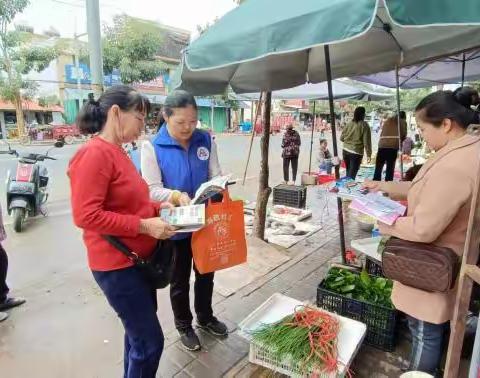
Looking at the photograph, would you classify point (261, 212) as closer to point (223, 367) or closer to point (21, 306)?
point (223, 367)

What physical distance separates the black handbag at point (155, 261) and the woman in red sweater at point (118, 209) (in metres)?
0.03

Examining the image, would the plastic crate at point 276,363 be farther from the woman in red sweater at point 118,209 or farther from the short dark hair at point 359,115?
the short dark hair at point 359,115

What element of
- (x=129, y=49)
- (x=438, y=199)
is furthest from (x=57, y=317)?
(x=129, y=49)

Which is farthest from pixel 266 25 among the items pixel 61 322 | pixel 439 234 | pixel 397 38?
pixel 61 322

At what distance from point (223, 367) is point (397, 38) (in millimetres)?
3204

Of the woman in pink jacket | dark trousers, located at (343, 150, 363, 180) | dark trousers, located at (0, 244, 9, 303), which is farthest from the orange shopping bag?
dark trousers, located at (343, 150, 363, 180)

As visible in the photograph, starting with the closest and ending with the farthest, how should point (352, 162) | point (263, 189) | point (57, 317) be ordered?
point (57, 317) < point (263, 189) < point (352, 162)

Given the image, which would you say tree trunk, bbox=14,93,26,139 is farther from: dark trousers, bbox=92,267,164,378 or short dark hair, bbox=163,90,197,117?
dark trousers, bbox=92,267,164,378

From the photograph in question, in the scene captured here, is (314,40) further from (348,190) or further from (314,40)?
(348,190)

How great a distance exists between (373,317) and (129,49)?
1858cm

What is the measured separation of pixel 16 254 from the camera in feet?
14.0

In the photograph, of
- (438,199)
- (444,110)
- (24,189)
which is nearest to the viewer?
(438,199)

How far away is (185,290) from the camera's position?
2.41 metres

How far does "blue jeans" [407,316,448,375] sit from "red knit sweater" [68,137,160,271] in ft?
4.94
